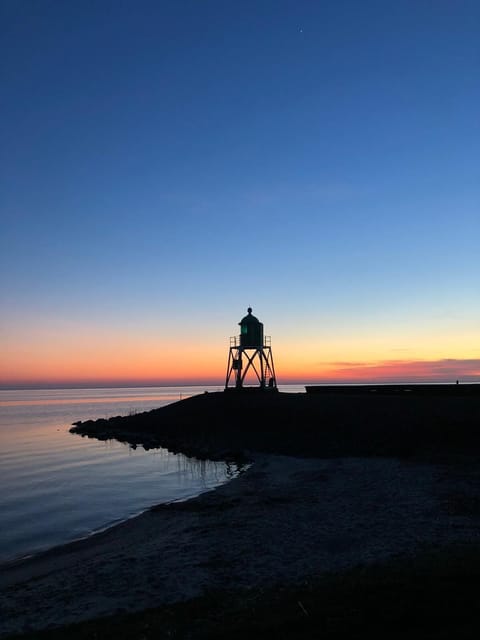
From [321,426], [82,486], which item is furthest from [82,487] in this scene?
[321,426]

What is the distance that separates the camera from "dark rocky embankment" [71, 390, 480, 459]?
87.6 feet

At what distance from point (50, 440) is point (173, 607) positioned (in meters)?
47.4

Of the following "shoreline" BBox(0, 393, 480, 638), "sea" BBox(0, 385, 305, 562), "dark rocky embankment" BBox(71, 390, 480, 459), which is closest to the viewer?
"shoreline" BBox(0, 393, 480, 638)

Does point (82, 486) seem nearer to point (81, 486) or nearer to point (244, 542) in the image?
point (81, 486)

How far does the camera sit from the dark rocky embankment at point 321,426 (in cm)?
2669

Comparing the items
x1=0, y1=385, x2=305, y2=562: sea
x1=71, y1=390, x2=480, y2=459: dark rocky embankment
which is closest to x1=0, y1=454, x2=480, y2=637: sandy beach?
x1=0, y1=385, x2=305, y2=562: sea

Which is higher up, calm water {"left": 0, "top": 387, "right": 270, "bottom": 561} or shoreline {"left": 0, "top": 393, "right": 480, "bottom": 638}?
shoreline {"left": 0, "top": 393, "right": 480, "bottom": 638}

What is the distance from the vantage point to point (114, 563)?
12445 millimetres

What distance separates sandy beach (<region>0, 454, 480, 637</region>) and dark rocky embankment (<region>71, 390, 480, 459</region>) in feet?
19.0

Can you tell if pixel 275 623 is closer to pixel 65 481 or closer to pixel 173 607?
pixel 173 607

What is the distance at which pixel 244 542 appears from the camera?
12867 millimetres

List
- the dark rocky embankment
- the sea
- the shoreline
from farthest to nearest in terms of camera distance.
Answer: the dark rocky embankment
the sea
the shoreline

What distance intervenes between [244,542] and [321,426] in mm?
20462

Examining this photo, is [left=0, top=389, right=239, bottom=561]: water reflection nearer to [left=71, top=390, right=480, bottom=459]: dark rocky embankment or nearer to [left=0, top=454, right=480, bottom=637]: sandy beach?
[left=0, top=454, right=480, bottom=637]: sandy beach
